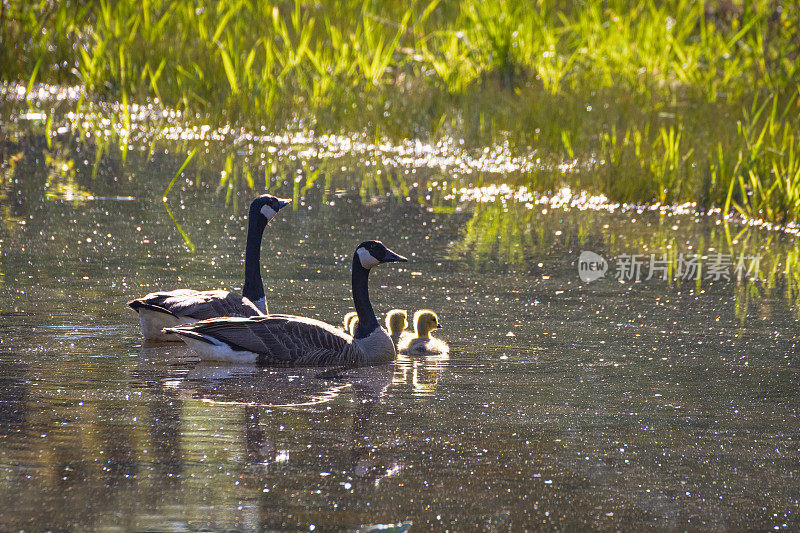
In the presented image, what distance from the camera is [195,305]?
758 cm

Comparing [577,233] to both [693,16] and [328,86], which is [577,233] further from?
[693,16]

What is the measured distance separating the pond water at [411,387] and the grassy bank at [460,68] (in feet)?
12.2

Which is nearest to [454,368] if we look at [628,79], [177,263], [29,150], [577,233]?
[177,263]

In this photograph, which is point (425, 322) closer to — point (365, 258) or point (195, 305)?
point (365, 258)

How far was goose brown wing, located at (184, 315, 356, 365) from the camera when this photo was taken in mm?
7098

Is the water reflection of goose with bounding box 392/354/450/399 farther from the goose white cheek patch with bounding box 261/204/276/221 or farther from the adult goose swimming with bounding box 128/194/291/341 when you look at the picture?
the goose white cheek patch with bounding box 261/204/276/221

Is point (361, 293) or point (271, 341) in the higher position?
point (361, 293)

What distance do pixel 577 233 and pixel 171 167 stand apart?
466 centimetres

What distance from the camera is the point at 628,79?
17.0 metres

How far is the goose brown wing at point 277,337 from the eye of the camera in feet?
23.3

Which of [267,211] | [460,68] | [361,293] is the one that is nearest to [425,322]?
[361,293]

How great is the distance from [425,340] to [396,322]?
0.50 m

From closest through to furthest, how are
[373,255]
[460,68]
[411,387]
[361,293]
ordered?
1. [411,387]
2. [361,293]
3. [373,255]
4. [460,68]

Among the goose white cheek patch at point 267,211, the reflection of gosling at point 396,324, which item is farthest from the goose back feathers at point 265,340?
the goose white cheek patch at point 267,211
